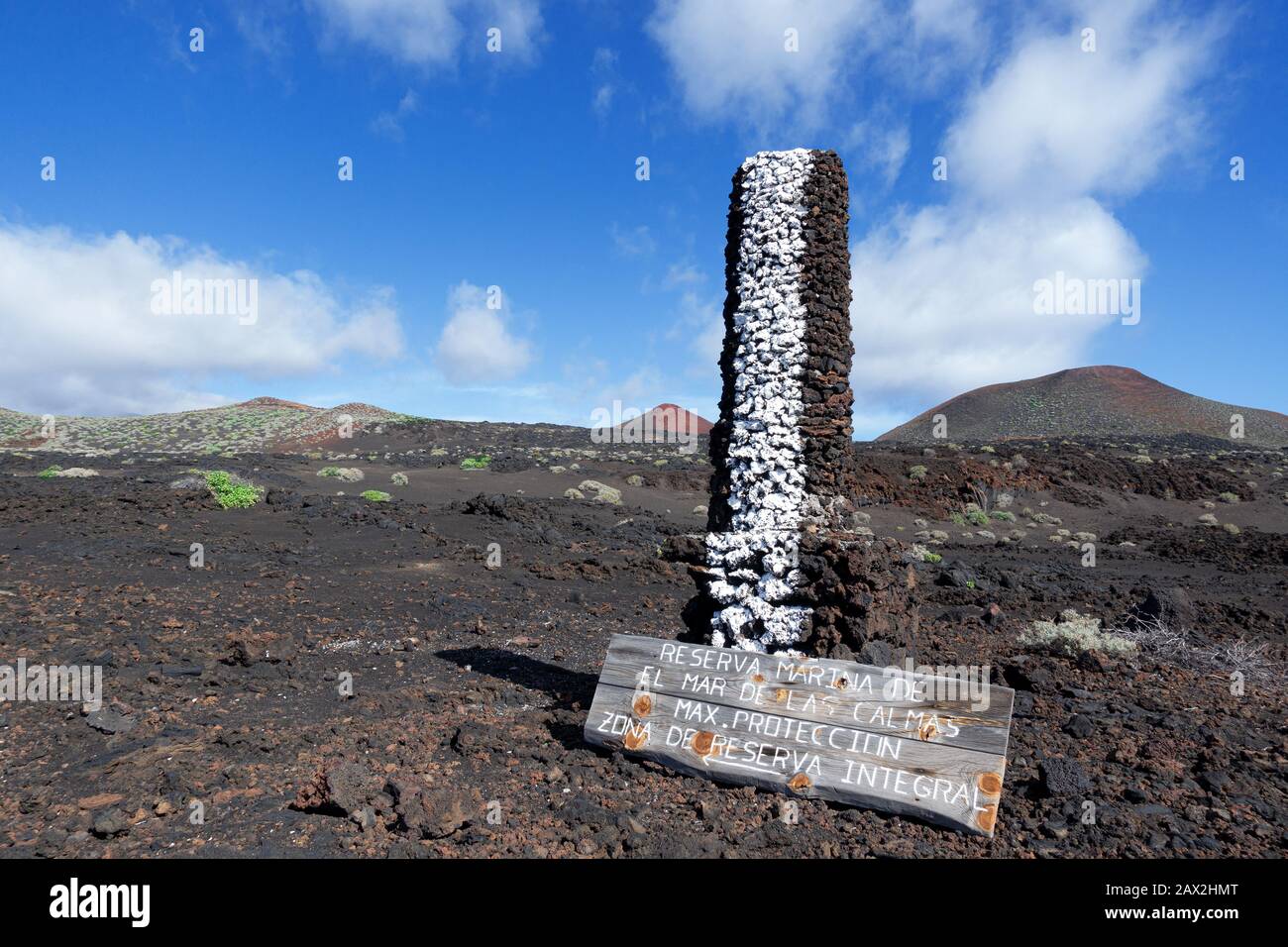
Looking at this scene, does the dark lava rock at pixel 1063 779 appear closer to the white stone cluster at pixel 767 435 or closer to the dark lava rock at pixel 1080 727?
the dark lava rock at pixel 1080 727

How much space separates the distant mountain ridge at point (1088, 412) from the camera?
215 ft

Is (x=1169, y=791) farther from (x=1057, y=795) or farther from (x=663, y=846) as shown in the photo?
(x=663, y=846)

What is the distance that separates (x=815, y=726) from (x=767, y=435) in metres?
2.38

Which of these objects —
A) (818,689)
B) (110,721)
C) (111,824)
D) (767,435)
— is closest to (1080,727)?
(818,689)

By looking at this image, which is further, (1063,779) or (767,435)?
(767,435)

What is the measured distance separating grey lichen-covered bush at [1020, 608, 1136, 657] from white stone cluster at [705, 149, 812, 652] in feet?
11.5

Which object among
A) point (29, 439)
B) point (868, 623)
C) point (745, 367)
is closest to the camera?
point (868, 623)

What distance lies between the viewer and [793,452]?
624 centimetres

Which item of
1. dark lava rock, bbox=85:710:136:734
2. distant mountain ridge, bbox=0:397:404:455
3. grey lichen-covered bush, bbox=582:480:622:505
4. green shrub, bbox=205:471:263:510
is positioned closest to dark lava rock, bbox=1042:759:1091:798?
dark lava rock, bbox=85:710:136:734

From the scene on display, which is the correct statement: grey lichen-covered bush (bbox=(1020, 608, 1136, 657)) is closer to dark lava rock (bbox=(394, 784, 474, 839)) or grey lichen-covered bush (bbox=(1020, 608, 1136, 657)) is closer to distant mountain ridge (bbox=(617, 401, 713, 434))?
dark lava rock (bbox=(394, 784, 474, 839))

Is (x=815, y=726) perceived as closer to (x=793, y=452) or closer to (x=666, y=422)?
(x=793, y=452)

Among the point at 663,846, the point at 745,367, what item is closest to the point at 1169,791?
the point at 663,846
